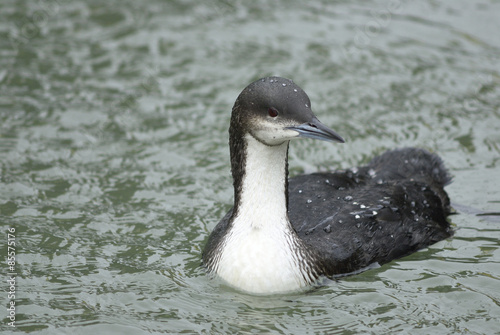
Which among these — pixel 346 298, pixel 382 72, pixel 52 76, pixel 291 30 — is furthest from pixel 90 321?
pixel 291 30

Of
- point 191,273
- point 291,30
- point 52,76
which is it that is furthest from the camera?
point 291,30

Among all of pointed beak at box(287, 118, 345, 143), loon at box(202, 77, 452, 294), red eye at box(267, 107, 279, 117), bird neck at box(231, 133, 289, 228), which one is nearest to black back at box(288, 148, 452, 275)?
loon at box(202, 77, 452, 294)

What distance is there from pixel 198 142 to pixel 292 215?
2.53 m

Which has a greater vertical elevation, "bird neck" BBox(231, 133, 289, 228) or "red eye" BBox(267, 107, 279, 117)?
"red eye" BBox(267, 107, 279, 117)

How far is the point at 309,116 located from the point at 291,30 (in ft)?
20.2

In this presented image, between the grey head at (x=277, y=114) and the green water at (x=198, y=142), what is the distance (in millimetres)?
1353

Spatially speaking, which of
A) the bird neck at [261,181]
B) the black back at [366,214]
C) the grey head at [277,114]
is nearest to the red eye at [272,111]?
the grey head at [277,114]

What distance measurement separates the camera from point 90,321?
19.2ft

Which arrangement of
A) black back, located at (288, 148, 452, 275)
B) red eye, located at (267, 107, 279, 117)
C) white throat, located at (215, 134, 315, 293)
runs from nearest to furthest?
red eye, located at (267, 107, 279, 117) → white throat, located at (215, 134, 315, 293) → black back, located at (288, 148, 452, 275)

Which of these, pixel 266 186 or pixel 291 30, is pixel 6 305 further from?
pixel 291 30

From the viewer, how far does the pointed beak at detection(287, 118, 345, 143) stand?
5.77 metres

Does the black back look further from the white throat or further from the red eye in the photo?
the red eye

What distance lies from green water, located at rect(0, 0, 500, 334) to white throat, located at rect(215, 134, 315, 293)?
16 cm

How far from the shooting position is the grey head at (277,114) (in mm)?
5840
